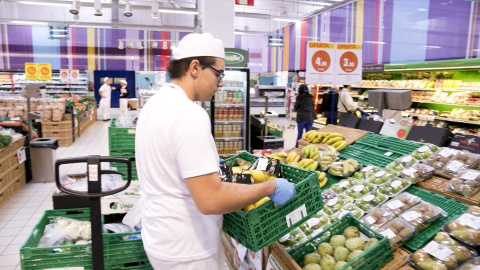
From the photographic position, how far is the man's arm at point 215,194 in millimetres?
1457

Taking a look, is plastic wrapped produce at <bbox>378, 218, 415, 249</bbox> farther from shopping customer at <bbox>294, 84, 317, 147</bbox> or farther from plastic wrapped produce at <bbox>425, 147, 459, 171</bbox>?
shopping customer at <bbox>294, 84, 317, 147</bbox>

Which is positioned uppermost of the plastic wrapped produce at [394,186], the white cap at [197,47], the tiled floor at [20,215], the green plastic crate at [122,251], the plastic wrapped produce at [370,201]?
the white cap at [197,47]

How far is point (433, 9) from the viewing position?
30.3 feet

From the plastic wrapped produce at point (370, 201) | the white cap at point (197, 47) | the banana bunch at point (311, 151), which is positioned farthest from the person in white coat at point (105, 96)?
the white cap at point (197, 47)

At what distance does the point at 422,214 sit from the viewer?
8.20 ft

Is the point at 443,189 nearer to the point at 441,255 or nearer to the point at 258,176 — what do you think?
the point at 441,255

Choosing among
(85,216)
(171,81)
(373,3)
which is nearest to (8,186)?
(85,216)

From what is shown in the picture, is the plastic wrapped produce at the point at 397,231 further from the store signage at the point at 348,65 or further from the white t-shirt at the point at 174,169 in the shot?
the store signage at the point at 348,65

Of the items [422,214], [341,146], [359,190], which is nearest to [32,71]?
[341,146]

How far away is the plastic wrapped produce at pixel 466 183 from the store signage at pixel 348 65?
383cm

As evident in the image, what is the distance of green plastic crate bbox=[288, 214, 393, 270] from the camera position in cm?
207

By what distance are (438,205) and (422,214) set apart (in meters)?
0.27

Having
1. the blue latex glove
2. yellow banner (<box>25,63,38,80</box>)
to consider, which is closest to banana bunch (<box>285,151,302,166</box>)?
the blue latex glove

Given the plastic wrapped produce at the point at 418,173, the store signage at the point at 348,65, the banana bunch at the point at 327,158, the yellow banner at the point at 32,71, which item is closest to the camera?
the plastic wrapped produce at the point at 418,173
